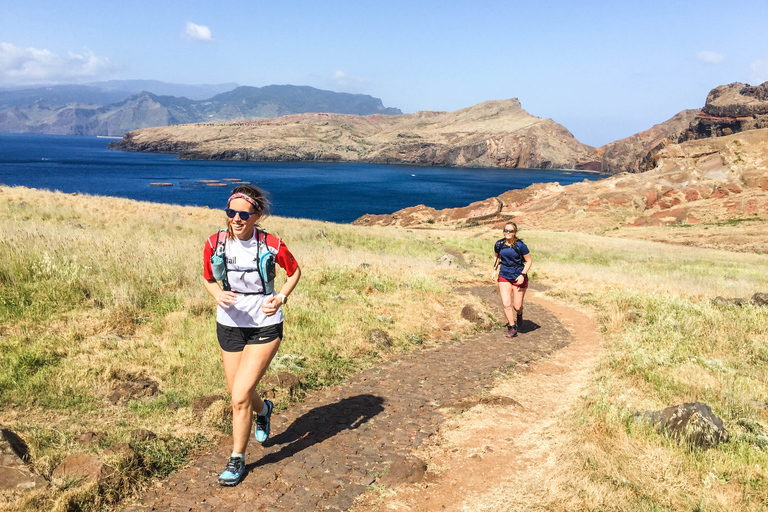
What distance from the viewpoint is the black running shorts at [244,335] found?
13.9 feet

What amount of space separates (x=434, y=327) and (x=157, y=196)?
258 ft

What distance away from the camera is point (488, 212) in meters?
61.6

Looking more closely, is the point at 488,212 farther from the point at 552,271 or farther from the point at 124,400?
the point at 124,400

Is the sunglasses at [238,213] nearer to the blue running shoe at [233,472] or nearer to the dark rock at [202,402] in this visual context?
the blue running shoe at [233,472]

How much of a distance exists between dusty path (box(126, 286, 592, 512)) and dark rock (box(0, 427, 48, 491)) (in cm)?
76

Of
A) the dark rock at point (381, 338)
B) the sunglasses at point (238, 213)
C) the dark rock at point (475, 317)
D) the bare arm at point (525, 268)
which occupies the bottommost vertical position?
the dark rock at point (475, 317)

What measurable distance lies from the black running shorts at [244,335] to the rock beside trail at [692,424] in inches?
153

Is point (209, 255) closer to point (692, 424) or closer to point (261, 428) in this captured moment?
point (261, 428)

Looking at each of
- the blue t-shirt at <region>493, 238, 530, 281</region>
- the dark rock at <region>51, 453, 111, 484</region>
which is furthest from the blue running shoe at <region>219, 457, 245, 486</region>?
the blue t-shirt at <region>493, 238, 530, 281</region>

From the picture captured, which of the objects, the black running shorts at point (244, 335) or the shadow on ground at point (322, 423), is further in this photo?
the shadow on ground at point (322, 423)

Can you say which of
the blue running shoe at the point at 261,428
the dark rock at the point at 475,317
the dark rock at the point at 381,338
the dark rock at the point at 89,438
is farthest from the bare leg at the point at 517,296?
the dark rock at the point at 89,438

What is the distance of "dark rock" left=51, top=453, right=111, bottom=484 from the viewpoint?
3854 mm

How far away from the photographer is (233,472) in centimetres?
416

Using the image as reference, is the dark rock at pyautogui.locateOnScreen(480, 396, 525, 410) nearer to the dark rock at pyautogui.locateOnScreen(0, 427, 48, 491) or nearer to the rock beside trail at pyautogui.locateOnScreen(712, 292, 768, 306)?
the dark rock at pyautogui.locateOnScreen(0, 427, 48, 491)
